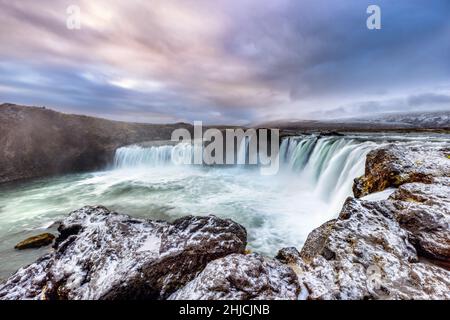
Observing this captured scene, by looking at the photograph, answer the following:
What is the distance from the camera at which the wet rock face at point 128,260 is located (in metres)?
2.87

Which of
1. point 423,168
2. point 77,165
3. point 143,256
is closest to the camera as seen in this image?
point 143,256

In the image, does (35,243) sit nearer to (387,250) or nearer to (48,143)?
(387,250)

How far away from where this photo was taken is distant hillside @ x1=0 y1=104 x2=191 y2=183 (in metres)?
21.9

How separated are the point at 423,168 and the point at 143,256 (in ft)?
23.0

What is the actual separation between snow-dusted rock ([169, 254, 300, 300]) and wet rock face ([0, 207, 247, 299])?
43 centimetres

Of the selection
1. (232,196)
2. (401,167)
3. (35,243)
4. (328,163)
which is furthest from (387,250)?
(232,196)

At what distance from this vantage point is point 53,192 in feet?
52.2

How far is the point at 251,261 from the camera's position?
277 centimetres

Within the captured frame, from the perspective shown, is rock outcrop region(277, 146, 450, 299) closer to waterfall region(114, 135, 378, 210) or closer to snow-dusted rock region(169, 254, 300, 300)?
snow-dusted rock region(169, 254, 300, 300)

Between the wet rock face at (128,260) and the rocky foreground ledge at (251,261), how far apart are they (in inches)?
0.6

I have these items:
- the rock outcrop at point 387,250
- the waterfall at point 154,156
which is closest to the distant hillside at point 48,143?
the waterfall at point 154,156

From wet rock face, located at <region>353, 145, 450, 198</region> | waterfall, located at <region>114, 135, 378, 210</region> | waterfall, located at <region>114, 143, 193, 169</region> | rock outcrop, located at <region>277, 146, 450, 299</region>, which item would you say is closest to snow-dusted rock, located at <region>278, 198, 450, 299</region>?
rock outcrop, located at <region>277, 146, 450, 299</region>
